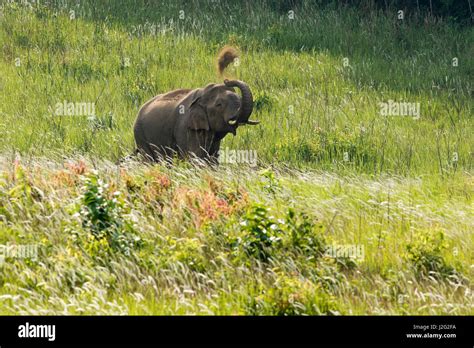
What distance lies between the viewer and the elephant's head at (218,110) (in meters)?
13.5

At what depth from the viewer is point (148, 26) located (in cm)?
2255

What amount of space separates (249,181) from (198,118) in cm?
239

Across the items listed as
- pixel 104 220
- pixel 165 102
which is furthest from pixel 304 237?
pixel 165 102

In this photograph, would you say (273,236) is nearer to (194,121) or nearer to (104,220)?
(104,220)

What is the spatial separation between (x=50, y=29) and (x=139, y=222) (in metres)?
13.2

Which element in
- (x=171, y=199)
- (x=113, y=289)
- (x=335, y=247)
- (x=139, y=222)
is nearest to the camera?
(x=113, y=289)

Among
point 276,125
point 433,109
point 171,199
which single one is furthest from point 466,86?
point 171,199

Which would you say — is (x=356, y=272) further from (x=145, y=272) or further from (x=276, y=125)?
(x=276, y=125)

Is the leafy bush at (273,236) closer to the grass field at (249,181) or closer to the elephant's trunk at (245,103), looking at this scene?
the grass field at (249,181)

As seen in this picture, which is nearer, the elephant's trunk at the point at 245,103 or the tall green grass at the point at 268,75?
the elephant's trunk at the point at 245,103

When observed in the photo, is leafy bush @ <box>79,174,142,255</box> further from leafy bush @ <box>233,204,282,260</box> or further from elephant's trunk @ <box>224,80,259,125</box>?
elephant's trunk @ <box>224,80,259,125</box>

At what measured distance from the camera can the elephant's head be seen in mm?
13500

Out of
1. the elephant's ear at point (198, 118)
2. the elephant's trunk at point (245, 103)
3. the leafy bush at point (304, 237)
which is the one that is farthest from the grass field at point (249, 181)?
the elephant's ear at point (198, 118)

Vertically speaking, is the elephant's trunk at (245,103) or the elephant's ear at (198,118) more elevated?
the elephant's trunk at (245,103)
